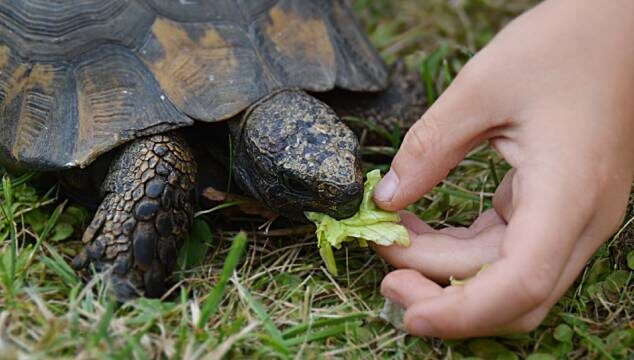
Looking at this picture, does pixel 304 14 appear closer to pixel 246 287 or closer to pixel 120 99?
pixel 120 99

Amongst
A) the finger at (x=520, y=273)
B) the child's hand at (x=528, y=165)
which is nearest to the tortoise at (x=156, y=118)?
the child's hand at (x=528, y=165)

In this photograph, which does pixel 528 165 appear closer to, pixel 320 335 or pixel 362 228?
pixel 362 228

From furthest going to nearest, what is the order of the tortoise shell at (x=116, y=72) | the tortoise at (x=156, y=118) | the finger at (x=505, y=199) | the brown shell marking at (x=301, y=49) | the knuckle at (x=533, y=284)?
the brown shell marking at (x=301, y=49)
the tortoise shell at (x=116, y=72)
the tortoise at (x=156, y=118)
the finger at (x=505, y=199)
the knuckle at (x=533, y=284)

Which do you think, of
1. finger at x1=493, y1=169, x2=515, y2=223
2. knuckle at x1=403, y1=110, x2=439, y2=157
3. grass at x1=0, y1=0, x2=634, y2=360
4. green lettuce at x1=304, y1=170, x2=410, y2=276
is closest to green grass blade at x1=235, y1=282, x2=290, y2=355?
grass at x1=0, y1=0, x2=634, y2=360

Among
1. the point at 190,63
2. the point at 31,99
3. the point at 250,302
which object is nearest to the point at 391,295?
the point at 250,302

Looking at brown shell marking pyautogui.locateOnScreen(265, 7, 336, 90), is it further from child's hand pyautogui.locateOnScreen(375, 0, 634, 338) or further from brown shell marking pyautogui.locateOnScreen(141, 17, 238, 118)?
child's hand pyautogui.locateOnScreen(375, 0, 634, 338)

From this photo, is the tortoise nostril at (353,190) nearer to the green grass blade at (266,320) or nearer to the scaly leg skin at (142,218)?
the green grass blade at (266,320)

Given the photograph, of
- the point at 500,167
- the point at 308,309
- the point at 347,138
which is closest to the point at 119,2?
the point at 347,138
